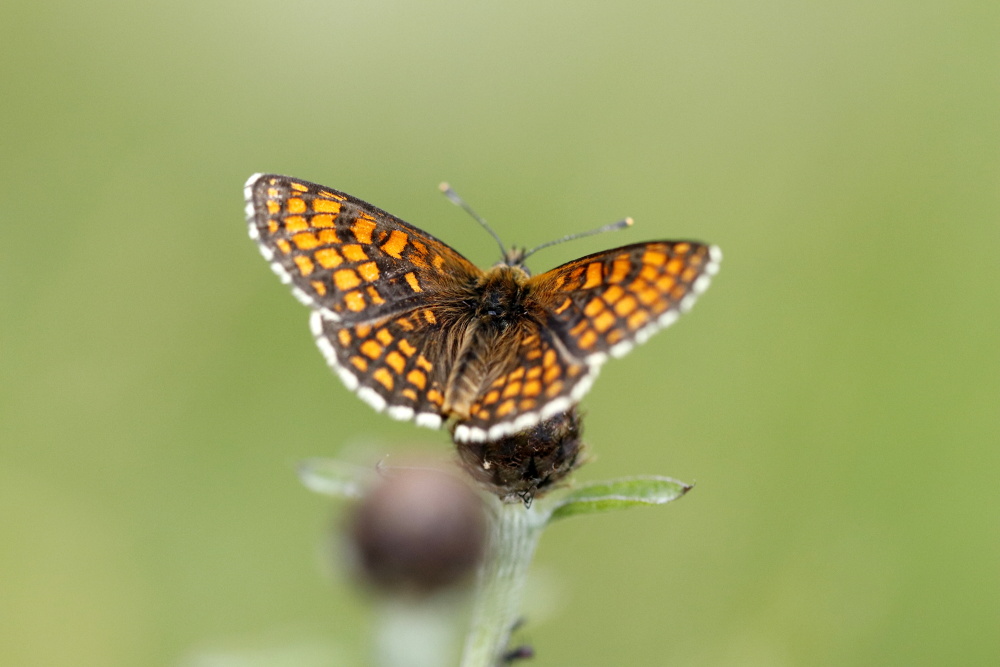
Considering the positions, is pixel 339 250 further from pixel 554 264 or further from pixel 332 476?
pixel 554 264

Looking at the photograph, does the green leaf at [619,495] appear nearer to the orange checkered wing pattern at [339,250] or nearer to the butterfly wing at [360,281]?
the butterfly wing at [360,281]

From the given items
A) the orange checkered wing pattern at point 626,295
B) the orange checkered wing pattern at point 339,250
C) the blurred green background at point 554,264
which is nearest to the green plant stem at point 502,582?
the orange checkered wing pattern at point 626,295

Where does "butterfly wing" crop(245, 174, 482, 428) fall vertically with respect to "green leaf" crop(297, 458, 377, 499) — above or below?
above

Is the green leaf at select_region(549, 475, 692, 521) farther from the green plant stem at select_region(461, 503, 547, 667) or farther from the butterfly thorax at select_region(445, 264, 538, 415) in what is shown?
the butterfly thorax at select_region(445, 264, 538, 415)

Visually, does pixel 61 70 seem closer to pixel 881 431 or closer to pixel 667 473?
pixel 667 473

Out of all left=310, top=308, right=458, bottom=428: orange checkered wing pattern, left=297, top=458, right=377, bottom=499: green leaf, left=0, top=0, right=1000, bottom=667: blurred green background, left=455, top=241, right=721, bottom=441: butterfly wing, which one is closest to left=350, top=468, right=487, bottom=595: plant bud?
left=0, top=0, right=1000, bottom=667: blurred green background

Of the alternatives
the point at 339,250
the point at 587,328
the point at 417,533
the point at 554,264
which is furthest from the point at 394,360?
the point at 554,264

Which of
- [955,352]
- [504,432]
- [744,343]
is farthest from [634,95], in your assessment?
[504,432]

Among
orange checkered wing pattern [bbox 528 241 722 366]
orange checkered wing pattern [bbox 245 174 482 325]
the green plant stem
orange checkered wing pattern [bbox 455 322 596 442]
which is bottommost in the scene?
the green plant stem
